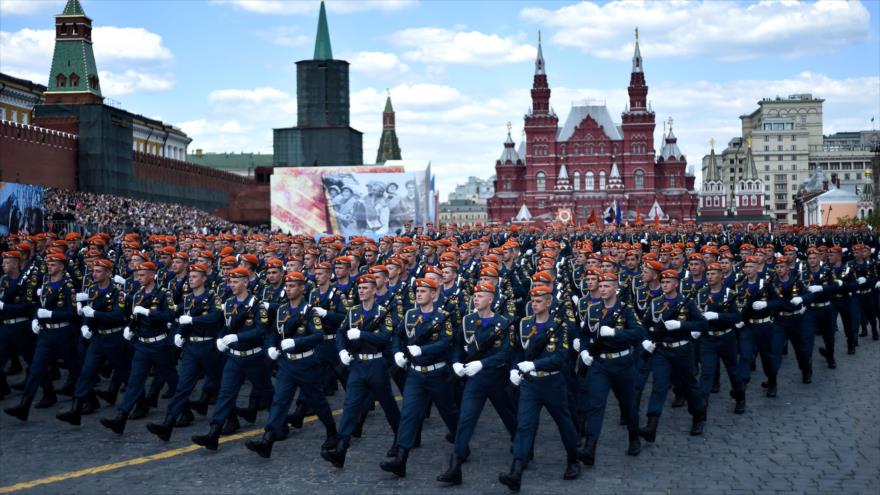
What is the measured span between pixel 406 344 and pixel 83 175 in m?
48.3

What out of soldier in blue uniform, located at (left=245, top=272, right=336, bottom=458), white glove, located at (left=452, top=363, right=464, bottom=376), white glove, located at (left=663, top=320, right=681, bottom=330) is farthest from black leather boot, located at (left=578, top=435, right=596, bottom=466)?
soldier in blue uniform, located at (left=245, top=272, right=336, bottom=458)

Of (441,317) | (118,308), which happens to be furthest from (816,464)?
(118,308)

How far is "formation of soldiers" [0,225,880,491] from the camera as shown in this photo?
29.9 ft

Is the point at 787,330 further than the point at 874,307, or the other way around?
the point at 874,307

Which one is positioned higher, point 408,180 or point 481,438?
point 408,180

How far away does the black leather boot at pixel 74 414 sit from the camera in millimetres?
10867

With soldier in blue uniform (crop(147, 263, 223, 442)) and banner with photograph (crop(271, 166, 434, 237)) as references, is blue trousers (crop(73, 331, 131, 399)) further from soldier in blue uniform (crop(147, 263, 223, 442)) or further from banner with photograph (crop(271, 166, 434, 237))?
banner with photograph (crop(271, 166, 434, 237))

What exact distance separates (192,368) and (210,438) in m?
1.08

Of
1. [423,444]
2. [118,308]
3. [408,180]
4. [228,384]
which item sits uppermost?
[408,180]

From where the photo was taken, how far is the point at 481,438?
10.6m

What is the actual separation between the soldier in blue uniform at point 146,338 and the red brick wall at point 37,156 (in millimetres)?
36610

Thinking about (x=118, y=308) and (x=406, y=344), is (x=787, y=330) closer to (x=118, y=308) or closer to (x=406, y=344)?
(x=406, y=344)

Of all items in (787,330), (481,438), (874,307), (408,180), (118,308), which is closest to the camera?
(481,438)

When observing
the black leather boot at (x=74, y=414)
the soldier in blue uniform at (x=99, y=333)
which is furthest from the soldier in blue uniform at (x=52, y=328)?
the black leather boot at (x=74, y=414)
